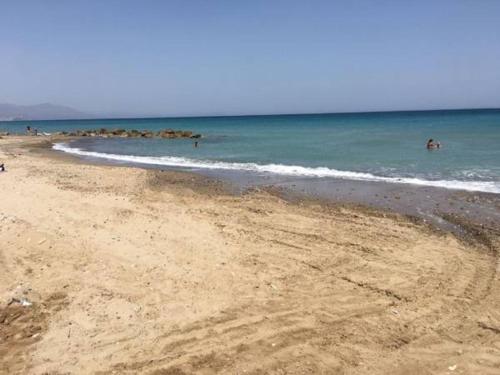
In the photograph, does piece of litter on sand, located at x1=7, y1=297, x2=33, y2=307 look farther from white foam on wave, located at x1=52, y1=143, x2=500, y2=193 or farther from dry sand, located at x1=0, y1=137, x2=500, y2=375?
white foam on wave, located at x1=52, y1=143, x2=500, y2=193

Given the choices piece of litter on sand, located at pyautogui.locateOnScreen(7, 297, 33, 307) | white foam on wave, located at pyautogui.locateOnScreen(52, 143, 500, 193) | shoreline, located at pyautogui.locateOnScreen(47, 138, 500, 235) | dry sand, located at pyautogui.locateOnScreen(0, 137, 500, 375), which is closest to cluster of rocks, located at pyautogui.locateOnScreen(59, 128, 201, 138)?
white foam on wave, located at pyautogui.locateOnScreen(52, 143, 500, 193)

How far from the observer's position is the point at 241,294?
683cm

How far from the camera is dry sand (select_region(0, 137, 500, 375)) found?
17.1ft

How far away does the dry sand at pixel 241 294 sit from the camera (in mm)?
5223

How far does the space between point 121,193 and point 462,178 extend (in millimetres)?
12877

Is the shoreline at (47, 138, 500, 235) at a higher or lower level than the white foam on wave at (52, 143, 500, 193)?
lower

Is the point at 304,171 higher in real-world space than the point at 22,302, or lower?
higher

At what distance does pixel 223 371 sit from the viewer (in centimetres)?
496

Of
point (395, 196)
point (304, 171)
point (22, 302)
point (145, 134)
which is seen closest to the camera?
point (22, 302)

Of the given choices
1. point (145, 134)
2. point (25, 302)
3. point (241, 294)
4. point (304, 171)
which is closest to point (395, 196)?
point (304, 171)

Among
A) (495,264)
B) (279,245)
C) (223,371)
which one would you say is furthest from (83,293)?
(495,264)

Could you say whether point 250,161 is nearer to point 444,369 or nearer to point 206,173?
point 206,173

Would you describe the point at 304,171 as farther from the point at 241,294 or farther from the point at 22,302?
the point at 22,302

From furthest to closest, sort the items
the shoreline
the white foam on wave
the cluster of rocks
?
the cluster of rocks → the white foam on wave → the shoreline
